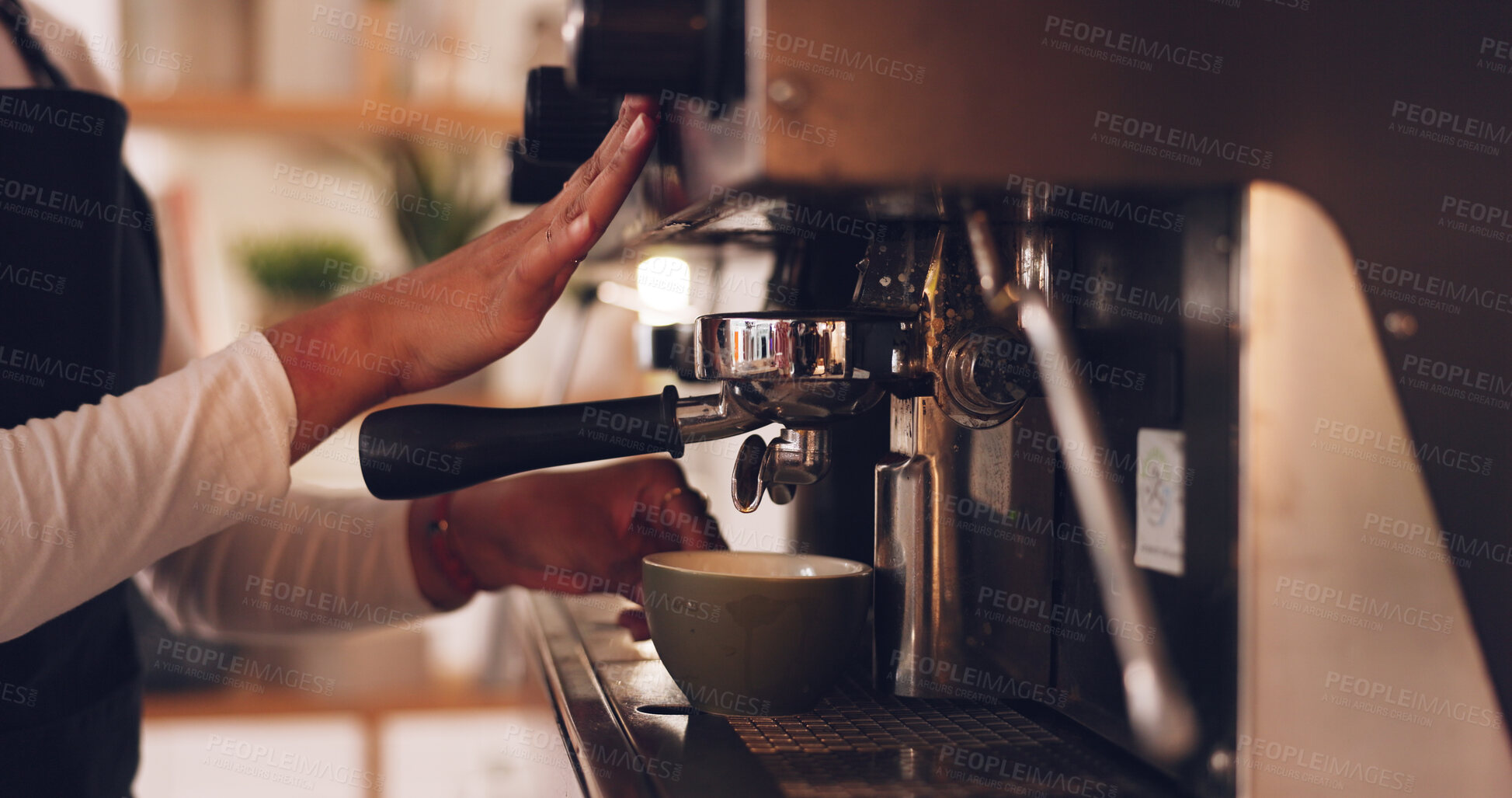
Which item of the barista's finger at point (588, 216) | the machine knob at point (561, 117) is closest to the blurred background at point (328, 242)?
the machine knob at point (561, 117)

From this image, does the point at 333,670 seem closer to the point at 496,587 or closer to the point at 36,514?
the point at 496,587

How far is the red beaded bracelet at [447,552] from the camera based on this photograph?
33.2 inches

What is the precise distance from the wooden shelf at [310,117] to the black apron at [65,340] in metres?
0.67

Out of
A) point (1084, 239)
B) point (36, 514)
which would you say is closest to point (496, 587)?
point (36, 514)

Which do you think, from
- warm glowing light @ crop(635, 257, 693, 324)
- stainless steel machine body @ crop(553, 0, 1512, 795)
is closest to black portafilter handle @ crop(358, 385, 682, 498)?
stainless steel machine body @ crop(553, 0, 1512, 795)

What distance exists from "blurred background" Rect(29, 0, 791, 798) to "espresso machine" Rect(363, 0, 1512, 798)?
3.02 feet

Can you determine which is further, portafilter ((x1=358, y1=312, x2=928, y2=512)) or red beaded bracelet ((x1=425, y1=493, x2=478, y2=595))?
red beaded bracelet ((x1=425, y1=493, x2=478, y2=595))

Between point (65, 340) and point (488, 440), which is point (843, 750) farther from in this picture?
point (65, 340)

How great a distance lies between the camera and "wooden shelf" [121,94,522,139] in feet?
4.71

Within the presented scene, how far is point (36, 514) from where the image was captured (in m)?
0.48

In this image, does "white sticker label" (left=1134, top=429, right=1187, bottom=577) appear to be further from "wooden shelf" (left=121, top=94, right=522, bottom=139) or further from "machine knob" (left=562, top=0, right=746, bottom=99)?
"wooden shelf" (left=121, top=94, right=522, bottom=139)

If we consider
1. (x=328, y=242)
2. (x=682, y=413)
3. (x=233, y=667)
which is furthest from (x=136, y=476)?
(x=233, y=667)

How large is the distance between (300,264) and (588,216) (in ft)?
3.72

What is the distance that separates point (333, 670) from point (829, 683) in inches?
47.7
